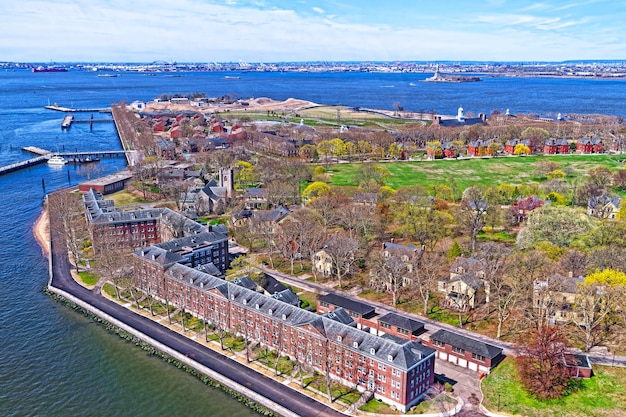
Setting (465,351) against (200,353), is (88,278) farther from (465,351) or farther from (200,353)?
(465,351)

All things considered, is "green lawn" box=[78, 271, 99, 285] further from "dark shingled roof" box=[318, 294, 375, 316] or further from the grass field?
the grass field

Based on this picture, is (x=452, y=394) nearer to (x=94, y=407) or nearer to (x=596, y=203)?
(x=94, y=407)

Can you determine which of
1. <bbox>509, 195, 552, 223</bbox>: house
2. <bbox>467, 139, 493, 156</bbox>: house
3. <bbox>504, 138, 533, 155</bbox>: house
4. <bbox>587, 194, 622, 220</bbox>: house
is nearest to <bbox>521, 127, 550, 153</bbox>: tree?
<bbox>504, 138, 533, 155</bbox>: house

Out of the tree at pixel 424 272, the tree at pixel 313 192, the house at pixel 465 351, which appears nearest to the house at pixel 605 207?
the tree at pixel 424 272

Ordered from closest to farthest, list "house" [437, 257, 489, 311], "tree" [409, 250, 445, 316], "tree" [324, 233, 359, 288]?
1. "house" [437, 257, 489, 311]
2. "tree" [409, 250, 445, 316]
3. "tree" [324, 233, 359, 288]

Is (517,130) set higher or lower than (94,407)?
higher

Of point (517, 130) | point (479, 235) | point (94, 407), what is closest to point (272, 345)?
point (94, 407)

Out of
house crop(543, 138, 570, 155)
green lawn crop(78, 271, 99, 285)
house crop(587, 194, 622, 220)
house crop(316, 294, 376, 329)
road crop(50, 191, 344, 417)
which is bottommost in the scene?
road crop(50, 191, 344, 417)
